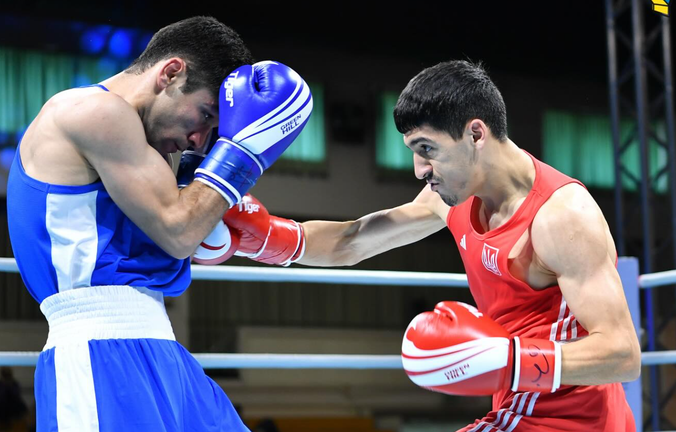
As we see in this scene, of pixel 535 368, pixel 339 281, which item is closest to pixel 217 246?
pixel 339 281

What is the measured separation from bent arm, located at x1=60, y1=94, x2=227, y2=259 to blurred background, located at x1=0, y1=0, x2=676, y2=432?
756cm

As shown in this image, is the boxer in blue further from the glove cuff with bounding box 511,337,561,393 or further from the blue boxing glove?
the glove cuff with bounding box 511,337,561,393

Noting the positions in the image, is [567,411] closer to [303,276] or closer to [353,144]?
[303,276]

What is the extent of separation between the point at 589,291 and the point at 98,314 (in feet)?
3.63

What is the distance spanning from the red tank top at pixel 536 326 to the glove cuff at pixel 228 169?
686mm

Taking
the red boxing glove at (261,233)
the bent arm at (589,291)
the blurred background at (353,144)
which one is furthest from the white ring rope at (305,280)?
the blurred background at (353,144)

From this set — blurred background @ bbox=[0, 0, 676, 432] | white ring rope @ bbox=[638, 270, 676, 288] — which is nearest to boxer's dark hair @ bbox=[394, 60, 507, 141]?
white ring rope @ bbox=[638, 270, 676, 288]

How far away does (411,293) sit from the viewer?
1270 centimetres

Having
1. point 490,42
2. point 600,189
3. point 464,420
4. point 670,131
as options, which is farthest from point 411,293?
point 670,131

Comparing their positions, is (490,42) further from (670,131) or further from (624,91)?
(670,131)

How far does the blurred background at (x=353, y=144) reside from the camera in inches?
358

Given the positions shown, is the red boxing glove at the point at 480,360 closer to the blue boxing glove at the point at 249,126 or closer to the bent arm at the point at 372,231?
the blue boxing glove at the point at 249,126

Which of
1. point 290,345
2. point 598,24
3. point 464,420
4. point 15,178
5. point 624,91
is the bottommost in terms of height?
point 464,420

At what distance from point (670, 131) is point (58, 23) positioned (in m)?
6.46
